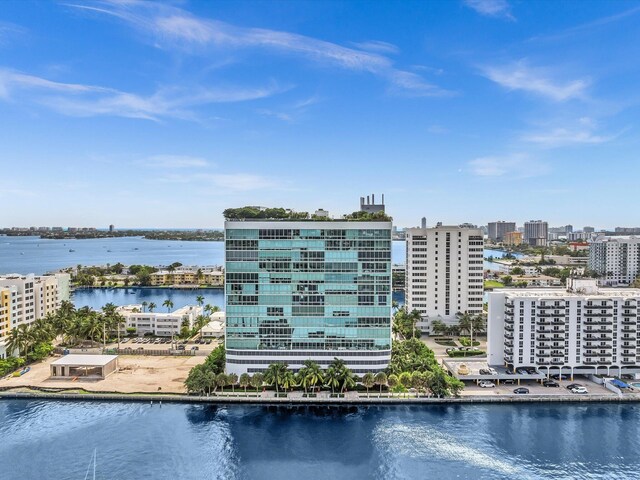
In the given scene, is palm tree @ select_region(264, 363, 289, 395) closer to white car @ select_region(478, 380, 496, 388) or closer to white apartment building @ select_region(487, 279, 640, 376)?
white car @ select_region(478, 380, 496, 388)

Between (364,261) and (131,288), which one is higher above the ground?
(364,261)

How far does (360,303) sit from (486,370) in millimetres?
18690

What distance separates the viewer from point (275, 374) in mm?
53062

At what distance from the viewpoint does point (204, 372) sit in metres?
54.3

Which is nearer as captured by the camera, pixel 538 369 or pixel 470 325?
pixel 538 369

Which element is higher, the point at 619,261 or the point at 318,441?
the point at 619,261

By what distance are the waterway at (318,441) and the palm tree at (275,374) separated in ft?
10.5

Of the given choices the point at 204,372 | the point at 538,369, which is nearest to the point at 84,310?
the point at 204,372

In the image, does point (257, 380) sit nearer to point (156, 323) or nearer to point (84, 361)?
point (84, 361)

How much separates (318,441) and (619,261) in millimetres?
144069

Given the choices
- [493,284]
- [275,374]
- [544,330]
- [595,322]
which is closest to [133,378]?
[275,374]

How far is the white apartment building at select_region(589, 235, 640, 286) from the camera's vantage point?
146000 millimetres

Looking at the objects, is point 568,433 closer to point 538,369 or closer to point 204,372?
point 538,369

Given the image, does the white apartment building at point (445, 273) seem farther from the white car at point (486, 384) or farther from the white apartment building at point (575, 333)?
the white car at point (486, 384)
